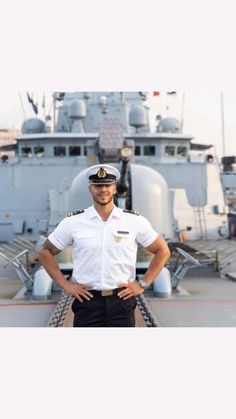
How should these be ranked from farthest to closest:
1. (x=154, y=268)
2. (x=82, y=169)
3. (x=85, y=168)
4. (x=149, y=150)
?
1. (x=149, y=150)
2. (x=82, y=169)
3. (x=85, y=168)
4. (x=154, y=268)

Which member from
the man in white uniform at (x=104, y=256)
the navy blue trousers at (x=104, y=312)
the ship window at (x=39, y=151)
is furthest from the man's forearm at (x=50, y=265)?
the ship window at (x=39, y=151)

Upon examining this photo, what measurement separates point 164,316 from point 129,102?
886 cm

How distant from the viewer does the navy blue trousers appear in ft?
6.89

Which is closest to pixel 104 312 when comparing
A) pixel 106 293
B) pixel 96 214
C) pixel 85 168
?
pixel 106 293

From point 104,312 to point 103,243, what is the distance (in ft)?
0.95

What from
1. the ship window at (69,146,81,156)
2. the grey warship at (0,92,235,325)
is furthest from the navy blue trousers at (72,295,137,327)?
the ship window at (69,146,81,156)

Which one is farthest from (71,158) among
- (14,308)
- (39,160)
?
(14,308)

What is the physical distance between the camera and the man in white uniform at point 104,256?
207 cm

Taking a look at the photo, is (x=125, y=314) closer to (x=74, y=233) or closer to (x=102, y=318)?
(x=102, y=318)

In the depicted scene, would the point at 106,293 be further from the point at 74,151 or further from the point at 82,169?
the point at 74,151

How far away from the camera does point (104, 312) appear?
2111mm

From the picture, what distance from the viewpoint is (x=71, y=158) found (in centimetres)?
1050

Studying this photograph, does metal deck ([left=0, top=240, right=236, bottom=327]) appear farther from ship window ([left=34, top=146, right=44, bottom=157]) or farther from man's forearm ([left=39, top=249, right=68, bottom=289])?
ship window ([left=34, top=146, right=44, bottom=157])

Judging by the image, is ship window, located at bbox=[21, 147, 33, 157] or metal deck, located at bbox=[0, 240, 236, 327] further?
ship window, located at bbox=[21, 147, 33, 157]
